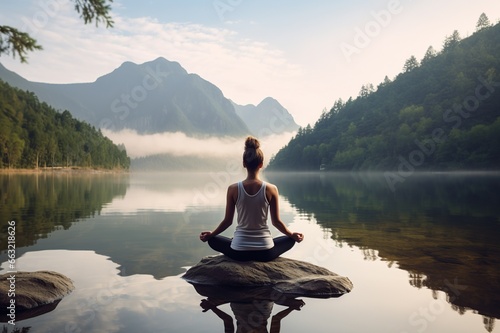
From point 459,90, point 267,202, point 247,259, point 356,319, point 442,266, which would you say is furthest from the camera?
point 459,90

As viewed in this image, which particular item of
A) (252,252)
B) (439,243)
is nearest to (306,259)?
(252,252)

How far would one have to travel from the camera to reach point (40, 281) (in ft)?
28.3

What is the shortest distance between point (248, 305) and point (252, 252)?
2.10 m

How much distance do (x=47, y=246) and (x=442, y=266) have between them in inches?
551

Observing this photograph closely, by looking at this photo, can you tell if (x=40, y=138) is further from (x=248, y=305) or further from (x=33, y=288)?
(x=248, y=305)

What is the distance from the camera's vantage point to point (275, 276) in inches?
388

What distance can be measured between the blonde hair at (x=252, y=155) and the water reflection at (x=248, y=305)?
2966 mm

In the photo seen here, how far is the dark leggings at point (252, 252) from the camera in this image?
10.1 metres

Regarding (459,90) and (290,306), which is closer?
(290,306)

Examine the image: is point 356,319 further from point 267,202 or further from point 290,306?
point 267,202

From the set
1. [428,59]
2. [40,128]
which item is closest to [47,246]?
[40,128]

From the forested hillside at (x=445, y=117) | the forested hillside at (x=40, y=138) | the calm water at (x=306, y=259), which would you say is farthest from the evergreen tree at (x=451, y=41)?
the calm water at (x=306, y=259)

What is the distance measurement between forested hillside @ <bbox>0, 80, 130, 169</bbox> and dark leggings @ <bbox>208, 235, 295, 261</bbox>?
404ft

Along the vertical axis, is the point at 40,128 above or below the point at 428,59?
below
